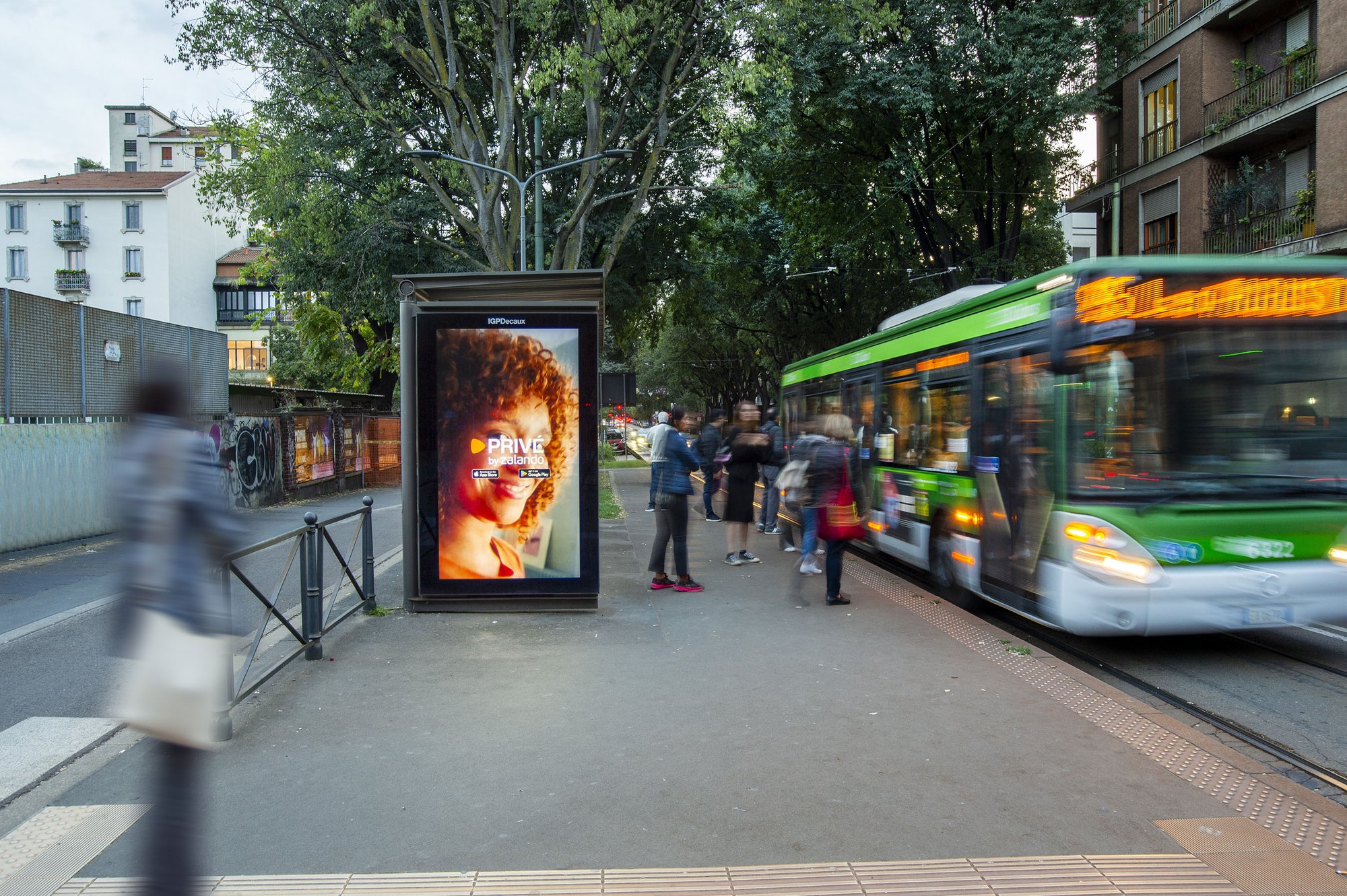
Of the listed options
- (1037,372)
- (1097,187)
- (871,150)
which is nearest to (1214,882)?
(1037,372)

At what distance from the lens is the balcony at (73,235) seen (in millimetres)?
58219

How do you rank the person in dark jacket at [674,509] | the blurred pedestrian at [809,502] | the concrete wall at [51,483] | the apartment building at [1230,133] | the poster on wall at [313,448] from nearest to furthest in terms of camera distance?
the blurred pedestrian at [809,502], the person in dark jacket at [674,509], the concrete wall at [51,483], the apartment building at [1230,133], the poster on wall at [313,448]

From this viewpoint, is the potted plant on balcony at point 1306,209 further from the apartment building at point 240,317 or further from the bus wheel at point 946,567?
the apartment building at point 240,317

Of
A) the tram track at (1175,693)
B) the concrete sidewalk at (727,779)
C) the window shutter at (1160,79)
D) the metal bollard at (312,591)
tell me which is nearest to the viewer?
the concrete sidewalk at (727,779)

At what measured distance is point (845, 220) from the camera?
89.7 ft

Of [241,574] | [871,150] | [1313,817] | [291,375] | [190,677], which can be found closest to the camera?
[190,677]

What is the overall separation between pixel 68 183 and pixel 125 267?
268 inches

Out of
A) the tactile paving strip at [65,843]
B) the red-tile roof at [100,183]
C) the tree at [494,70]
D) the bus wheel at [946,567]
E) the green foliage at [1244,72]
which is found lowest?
the tactile paving strip at [65,843]

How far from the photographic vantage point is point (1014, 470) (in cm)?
738

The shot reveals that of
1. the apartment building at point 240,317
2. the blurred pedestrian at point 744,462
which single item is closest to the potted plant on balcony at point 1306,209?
the blurred pedestrian at point 744,462

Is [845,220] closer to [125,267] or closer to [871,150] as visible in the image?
[871,150]

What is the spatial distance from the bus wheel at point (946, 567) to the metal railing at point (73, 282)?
→ 6234 centimetres

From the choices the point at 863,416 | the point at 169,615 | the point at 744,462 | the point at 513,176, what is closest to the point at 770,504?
the point at 863,416

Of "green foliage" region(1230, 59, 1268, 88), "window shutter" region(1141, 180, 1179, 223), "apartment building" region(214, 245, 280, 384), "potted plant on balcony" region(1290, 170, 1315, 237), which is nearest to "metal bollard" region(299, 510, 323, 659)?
"potted plant on balcony" region(1290, 170, 1315, 237)
